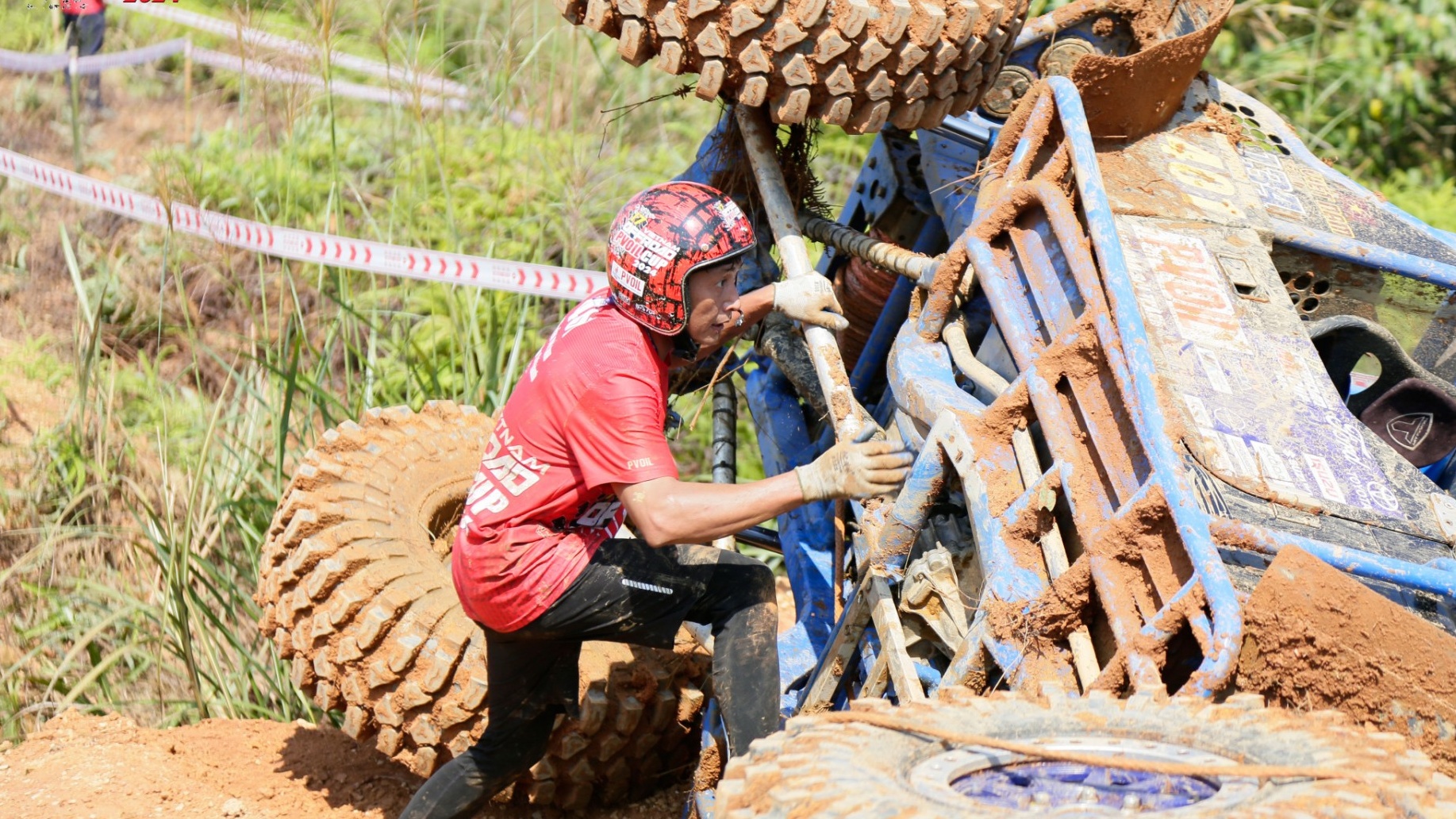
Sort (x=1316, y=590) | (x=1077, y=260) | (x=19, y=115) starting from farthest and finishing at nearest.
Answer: (x=19, y=115), (x=1077, y=260), (x=1316, y=590)

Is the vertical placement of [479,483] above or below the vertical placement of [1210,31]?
below

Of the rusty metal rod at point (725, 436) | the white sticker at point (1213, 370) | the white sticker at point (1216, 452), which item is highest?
the white sticker at point (1213, 370)

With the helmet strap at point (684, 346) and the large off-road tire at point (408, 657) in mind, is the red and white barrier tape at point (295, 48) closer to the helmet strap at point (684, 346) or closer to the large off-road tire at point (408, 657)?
the large off-road tire at point (408, 657)

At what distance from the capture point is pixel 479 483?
3219mm

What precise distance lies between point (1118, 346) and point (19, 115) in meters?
7.13

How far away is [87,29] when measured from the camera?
8281 millimetres

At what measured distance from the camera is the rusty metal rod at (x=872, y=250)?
143 inches

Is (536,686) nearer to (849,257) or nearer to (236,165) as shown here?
(849,257)

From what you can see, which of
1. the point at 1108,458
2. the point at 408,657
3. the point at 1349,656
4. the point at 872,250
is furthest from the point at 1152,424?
the point at 408,657

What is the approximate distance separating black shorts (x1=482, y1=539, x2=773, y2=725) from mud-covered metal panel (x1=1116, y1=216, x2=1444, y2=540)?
3.31ft

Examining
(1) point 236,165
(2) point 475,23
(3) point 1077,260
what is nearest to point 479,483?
(3) point 1077,260

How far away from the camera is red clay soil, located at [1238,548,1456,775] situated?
2211 millimetres

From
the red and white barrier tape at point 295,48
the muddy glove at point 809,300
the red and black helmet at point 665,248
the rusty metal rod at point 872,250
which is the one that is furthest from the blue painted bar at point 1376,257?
the red and white barrier tape at point 295,48

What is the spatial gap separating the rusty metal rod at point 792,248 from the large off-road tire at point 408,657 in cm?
94
